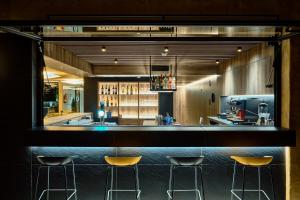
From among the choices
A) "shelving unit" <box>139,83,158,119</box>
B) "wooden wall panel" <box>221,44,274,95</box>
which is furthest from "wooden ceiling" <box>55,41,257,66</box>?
"shelving unit" <box>139,83,158,119</box>

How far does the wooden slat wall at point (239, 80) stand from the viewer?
5.50 meters

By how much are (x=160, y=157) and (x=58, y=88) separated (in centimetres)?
715

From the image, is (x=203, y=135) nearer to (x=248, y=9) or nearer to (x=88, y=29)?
(x=248, y=9)

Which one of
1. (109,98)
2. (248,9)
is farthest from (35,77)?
(109,98)

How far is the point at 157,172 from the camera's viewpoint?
13.7ft

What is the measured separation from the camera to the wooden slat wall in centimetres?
550

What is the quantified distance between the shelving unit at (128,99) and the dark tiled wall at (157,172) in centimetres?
522

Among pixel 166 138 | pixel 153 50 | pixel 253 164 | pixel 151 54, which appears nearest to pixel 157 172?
pixel 166 138

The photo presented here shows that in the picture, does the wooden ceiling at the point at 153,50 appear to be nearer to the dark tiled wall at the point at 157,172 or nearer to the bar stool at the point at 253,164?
the dark tiled wall at the point at 157,172

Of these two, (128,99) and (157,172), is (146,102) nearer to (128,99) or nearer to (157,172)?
(128,99)

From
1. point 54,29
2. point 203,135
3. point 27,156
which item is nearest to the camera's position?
point 203,135

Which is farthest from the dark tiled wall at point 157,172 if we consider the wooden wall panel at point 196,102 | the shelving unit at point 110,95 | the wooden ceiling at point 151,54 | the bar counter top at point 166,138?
the shelving unit at point 110,95

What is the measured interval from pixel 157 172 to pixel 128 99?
543 centimetres

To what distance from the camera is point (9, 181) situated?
4.18m
